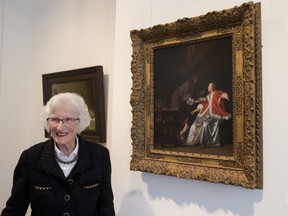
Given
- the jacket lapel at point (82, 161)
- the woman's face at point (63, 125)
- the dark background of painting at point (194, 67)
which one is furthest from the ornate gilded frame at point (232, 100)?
the woman's face at point (63, 125)

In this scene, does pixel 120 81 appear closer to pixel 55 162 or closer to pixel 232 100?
pixel 55 162

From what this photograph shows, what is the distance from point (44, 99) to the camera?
3096mm

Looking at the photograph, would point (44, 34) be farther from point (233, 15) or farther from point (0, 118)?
point (233, 15)

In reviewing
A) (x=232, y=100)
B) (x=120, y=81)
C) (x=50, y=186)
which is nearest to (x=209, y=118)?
(x=232, y=100)

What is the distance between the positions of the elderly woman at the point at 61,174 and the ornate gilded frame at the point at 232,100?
0.33 m

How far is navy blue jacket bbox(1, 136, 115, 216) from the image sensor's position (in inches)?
63.9

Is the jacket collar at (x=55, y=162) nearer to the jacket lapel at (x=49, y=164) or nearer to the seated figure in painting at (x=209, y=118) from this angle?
the jacket lapel at (x=49, y=164)

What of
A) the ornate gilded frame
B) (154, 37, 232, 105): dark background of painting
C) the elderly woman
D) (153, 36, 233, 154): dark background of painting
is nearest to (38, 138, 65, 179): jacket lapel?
the elderly woman

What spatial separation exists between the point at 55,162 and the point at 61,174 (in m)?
0.08

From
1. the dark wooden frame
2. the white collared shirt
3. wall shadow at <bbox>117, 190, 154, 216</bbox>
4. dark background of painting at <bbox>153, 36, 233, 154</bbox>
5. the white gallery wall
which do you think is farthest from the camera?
the dark wooden frame

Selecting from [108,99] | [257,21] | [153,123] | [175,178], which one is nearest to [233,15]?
[257,21]

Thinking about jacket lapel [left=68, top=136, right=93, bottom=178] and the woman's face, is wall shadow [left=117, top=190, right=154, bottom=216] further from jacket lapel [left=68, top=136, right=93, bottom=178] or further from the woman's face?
the woman's face

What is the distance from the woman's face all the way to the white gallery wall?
0.46m

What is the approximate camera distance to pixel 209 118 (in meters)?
1.64
